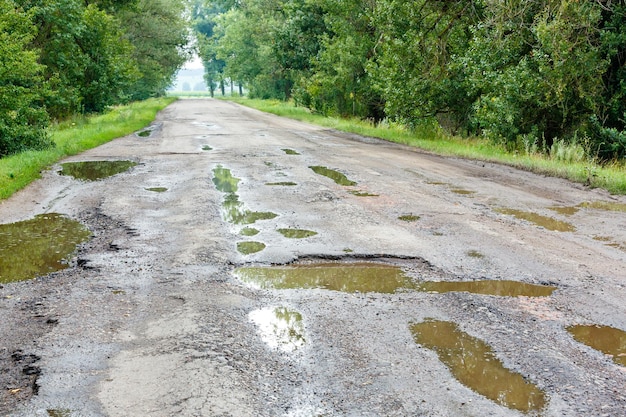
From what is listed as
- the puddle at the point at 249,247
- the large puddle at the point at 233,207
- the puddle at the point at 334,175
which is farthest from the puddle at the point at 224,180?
the puddle at the point at 249,247

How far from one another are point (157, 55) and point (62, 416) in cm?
4490

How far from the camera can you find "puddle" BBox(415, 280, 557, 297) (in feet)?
17.1

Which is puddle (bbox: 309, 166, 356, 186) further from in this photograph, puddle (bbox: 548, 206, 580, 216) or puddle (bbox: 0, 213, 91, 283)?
puddle (bbox: 0, 213, 91, 283)

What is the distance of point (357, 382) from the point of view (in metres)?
3.60

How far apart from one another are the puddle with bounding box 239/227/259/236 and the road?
3.7 inches

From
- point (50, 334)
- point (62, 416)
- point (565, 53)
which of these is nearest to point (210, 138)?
point (565, 53)

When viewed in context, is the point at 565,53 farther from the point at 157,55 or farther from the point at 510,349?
the point at 157,55

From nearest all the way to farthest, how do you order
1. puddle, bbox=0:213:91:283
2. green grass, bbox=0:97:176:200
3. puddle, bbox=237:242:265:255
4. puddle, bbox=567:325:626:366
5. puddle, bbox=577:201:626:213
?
puddle, bbox=567:325:626:366 → puddle, bbox=0:213:91:283 → puddle, bbox=237:242:265:255 → puddle, bbox=577:201:626:213 → green grass, bbox=0:97:176:200

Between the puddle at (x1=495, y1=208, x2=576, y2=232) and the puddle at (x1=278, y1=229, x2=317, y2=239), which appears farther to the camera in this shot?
the puddle at (x1=495, y1=208, x2=576, y2=232)

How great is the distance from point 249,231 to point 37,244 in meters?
2.42

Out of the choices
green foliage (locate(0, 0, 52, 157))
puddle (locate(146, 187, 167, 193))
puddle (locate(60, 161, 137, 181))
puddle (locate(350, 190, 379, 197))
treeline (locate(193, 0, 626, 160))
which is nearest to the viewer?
puddle (locate(350, 190, 379, 197))

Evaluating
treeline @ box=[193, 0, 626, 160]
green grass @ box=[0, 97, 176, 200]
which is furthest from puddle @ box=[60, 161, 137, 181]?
treeline @ box=[193, 0, 626, 160]

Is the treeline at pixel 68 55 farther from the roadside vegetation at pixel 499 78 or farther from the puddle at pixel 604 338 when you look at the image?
the puddle at pixel 604 338

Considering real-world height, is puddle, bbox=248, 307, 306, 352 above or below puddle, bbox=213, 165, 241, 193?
above
